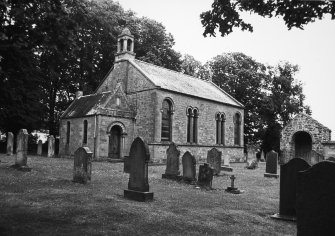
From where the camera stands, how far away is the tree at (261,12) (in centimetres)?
582

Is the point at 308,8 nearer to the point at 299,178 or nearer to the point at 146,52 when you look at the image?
the point at 299,178

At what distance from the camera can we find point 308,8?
19.0 ft

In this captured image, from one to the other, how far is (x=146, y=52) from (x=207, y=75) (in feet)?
39.2

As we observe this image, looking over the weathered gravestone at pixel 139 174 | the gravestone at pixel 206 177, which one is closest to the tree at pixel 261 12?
the weathered gravestone at pixel 139 174

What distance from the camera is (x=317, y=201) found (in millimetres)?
4395

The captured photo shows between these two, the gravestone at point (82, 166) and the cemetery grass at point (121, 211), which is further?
the gravestone at point (82, 166)

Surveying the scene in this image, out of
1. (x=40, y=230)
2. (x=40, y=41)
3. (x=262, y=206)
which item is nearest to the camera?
(x=40, y=230)

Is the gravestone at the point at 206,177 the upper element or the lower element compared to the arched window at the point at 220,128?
lower

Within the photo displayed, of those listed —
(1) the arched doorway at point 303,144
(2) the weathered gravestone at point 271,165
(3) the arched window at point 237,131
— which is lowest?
(2) the weathered gravestone at point 271,165

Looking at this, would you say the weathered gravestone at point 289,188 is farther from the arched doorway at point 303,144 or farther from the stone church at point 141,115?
the arched doorway at point 303,144

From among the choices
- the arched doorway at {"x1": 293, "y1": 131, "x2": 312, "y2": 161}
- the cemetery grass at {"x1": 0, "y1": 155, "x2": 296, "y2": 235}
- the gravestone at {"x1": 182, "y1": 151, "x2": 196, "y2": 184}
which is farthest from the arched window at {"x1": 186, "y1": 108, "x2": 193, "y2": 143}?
the cemetery grass at {"x1": 0, "y1": 155, "x2": 296, "y2": 235}

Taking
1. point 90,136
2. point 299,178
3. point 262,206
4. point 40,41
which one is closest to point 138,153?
point 262,206

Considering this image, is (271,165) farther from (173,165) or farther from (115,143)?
(115,143)

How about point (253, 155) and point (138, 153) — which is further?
point (253, 155)
